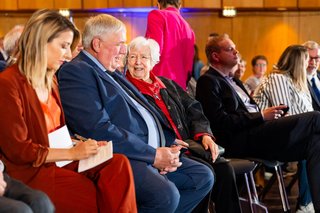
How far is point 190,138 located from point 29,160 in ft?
4.71

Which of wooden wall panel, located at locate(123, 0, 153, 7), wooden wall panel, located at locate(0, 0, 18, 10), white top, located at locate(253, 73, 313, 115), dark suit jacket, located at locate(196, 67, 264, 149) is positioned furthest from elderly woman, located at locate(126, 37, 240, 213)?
wooden wall panel, located at locate(0, 0, 18, 10)

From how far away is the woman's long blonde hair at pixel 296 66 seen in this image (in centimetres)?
515

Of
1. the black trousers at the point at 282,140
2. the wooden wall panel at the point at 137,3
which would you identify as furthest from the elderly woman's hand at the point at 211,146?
the wooden wall panel at the point at 137,3

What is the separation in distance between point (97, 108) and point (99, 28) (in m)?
0.46

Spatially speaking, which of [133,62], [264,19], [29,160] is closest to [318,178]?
[133,62]

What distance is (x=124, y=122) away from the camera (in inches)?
134

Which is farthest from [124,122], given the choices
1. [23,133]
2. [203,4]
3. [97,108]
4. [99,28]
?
[203,4]

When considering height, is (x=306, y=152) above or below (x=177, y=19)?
below

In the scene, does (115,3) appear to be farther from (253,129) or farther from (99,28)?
(99,28)

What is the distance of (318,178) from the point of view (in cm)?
437

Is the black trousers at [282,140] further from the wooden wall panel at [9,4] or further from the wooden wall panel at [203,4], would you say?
the wooden wall panel at [9,4]

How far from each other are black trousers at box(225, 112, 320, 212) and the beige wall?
19.3ft

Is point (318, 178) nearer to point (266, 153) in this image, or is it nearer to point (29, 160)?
point (266, 153)

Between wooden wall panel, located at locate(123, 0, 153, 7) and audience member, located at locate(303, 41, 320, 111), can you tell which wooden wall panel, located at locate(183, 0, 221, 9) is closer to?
wooden wall panel, located at locate(123, 0, 153, 7)
